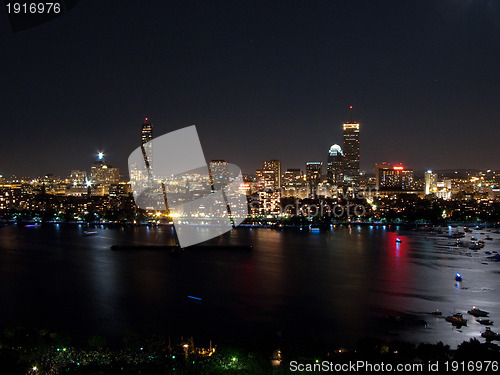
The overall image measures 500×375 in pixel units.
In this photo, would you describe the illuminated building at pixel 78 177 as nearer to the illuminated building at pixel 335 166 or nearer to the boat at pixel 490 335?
the illuminated building at pixel 335 166

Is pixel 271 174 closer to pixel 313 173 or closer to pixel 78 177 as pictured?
pixel 313 173

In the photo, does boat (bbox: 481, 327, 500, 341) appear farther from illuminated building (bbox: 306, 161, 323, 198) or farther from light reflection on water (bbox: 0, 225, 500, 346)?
illuminated building (bbox: 306, 161, 323, 198)

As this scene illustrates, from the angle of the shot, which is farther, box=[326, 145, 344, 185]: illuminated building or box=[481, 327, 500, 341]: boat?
Answer: box=[326, 145, 344, 185]: illuminated building

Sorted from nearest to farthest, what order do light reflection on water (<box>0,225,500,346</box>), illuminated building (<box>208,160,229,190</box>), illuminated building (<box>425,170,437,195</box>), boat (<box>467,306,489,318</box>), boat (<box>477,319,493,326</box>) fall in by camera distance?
boat (<box>477,319,493,326</box>), light reflection on water (<box>0,225,500,346</box>), boat (<box>467,306,489,318</box>), illuminated building (<box>208,160,229,190</box>), illuminated building (<box>425,170,437,195</box>)

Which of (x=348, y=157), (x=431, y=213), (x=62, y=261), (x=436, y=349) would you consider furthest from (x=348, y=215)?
(x=348, y=157)

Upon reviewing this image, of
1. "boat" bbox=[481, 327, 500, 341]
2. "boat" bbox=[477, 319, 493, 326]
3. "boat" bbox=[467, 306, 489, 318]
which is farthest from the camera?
"boat" bbox=[467, 306, 489, 318]

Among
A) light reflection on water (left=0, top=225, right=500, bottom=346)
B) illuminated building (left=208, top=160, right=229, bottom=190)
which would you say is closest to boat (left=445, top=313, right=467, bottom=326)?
light reflection on water (left=0, top=225, right=500, bottom=346)
